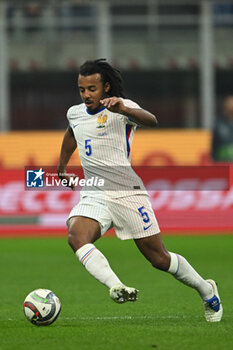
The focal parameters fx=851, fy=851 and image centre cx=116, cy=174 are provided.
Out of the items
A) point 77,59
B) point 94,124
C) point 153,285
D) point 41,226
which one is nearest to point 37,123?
point 77,59

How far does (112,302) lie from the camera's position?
853 cm

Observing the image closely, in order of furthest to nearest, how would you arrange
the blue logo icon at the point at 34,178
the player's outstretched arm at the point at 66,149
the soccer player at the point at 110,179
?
the blue logo icon at the point at 34,178 → the player's outstretched arm at the point at 66,149 → the soccer player at the point at 110,179

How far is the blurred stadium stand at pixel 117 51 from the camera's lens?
92.6 ft

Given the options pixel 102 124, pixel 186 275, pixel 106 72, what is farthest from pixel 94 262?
pixel 106 72

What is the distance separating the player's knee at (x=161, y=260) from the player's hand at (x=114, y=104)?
1.20 metres

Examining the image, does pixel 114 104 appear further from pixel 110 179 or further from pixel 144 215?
pixel 144 215

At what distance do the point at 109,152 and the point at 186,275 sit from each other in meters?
1.16

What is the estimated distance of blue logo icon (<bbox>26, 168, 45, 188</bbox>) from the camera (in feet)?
26.2

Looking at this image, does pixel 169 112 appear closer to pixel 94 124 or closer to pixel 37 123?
pixel 37 123

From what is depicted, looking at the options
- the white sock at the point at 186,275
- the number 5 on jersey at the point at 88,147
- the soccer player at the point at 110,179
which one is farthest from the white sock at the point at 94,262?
the number 5 on jersey at the point at 88,147

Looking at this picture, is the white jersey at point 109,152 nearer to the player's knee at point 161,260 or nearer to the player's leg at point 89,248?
the player's leg at point 89,248

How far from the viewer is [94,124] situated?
6.66 m

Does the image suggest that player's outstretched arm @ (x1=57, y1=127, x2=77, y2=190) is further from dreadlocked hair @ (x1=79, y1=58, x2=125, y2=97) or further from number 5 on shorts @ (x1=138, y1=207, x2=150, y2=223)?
number 5 on shorts @ (x1=138, y1=207, x2=150, y2=223)

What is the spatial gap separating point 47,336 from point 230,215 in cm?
1066
